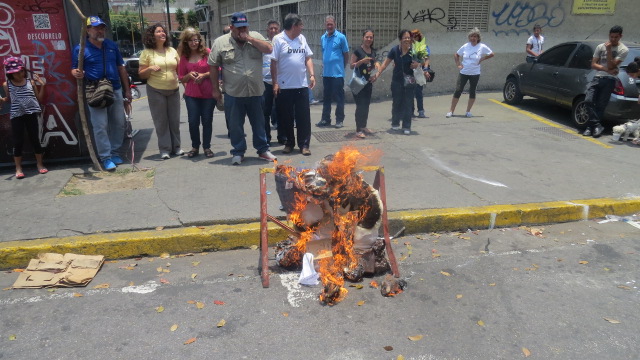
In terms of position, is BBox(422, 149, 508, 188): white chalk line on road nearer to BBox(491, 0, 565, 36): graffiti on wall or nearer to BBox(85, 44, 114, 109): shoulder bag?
BBox(85, 44, 114, 109): shoulder bag

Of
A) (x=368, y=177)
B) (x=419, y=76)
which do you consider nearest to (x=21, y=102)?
(x=368, y=177)

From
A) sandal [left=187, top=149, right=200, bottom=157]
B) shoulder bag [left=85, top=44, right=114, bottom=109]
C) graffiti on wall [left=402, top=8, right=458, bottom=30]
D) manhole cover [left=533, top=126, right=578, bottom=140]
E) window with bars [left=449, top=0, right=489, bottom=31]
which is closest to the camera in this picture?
shoulder bag [left=85, top=44, right=114, bottom=109]

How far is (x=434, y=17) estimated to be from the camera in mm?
12117

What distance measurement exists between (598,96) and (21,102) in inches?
352

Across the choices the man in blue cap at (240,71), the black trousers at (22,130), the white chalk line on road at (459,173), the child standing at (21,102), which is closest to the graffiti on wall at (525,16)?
the white chalk line on road at (459,173)

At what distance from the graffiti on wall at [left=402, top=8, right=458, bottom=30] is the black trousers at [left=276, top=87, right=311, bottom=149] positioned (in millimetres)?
6390

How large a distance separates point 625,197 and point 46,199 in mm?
6755

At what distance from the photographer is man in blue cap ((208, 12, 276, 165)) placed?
588 centimetres

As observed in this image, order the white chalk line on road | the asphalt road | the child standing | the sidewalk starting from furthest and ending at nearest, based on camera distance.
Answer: the white chalk line on road
the child standing
the sidewalk
the asphalt road

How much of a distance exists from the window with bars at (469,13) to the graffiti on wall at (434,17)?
80mm

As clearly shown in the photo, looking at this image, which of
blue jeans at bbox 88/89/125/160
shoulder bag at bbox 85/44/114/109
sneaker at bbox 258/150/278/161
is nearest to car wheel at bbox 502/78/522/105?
sneaker at bbox 258/150/278/161

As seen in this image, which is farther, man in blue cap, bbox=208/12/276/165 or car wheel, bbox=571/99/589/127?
car wheel, bbox=571/99/589/127

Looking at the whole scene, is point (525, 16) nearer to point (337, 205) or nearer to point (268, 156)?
point (268, 156)

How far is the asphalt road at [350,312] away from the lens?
302 cm
